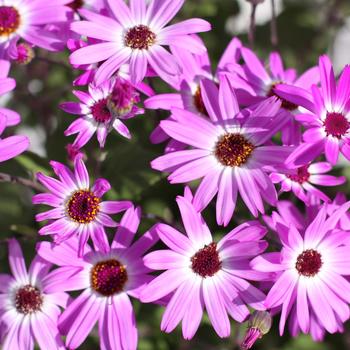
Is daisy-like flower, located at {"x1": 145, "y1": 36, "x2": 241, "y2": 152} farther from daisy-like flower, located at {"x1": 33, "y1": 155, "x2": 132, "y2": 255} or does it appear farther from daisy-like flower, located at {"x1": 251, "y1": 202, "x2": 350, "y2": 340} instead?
daisy-like flower, located at {"x1": 251, "y1": 202, "x2": 350, "y2": 340}

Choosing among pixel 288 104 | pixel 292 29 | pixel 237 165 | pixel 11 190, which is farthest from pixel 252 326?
pixel 292 29

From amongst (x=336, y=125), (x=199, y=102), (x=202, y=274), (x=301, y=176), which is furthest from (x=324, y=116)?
(x=202, y=274)

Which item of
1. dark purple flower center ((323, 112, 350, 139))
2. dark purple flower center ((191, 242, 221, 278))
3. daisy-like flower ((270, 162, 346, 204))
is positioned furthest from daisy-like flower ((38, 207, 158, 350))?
dark purple flower center ((323, 112, 350, 139))

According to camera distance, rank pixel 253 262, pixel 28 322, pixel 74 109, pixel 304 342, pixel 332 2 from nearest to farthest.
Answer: pixel 253 262 → pixel 74 109 → pixel 28 322 → pixel 304 342 → pixel 332 2

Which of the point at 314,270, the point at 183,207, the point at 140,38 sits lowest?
the point at 314,270

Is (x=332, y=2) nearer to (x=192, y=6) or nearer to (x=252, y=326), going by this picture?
(x=192, y=6)

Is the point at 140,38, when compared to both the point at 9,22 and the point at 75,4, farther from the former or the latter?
the point at 9,22
